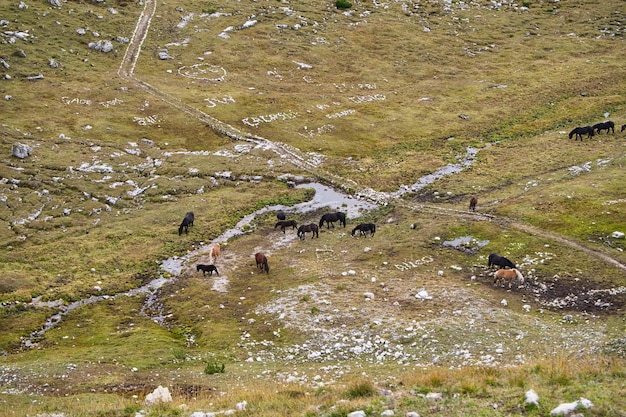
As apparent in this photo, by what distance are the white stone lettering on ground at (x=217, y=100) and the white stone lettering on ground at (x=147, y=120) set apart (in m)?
7.31

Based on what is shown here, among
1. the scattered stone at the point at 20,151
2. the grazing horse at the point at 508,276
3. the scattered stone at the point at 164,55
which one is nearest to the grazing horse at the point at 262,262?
the grazing horse at the point at 508,276

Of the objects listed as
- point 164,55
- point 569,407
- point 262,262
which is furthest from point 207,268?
point 164,55

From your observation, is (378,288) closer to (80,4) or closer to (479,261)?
(479,261)

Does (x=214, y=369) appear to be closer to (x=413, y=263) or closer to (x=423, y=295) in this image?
(x=423, y=295)

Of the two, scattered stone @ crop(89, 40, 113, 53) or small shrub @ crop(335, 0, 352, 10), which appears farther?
small shrub @ crop(335, 0, 352, 10)

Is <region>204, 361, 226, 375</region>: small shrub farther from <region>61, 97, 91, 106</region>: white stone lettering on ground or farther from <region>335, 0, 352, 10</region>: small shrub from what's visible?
<region>335, 0, 352, 10</region>: small shrub

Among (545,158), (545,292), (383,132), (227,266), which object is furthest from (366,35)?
(545,292)

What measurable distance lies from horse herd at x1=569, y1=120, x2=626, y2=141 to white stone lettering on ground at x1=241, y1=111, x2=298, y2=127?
32.0m

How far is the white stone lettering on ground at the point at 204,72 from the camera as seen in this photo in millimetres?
87812

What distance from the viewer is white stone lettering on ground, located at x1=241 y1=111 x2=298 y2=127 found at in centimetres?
7506

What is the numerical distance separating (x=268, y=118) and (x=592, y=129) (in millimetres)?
36357

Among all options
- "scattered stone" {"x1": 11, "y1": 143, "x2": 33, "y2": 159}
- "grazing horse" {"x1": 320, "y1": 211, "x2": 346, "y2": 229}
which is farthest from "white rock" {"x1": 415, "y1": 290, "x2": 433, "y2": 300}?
"scattered stone" {"x1": 11, "y1": 143, "x2": 33, "y2": 159}

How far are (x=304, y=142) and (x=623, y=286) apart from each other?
41.5 m

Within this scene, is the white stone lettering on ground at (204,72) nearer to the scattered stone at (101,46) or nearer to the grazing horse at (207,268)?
the scattered stone at (101,46)
